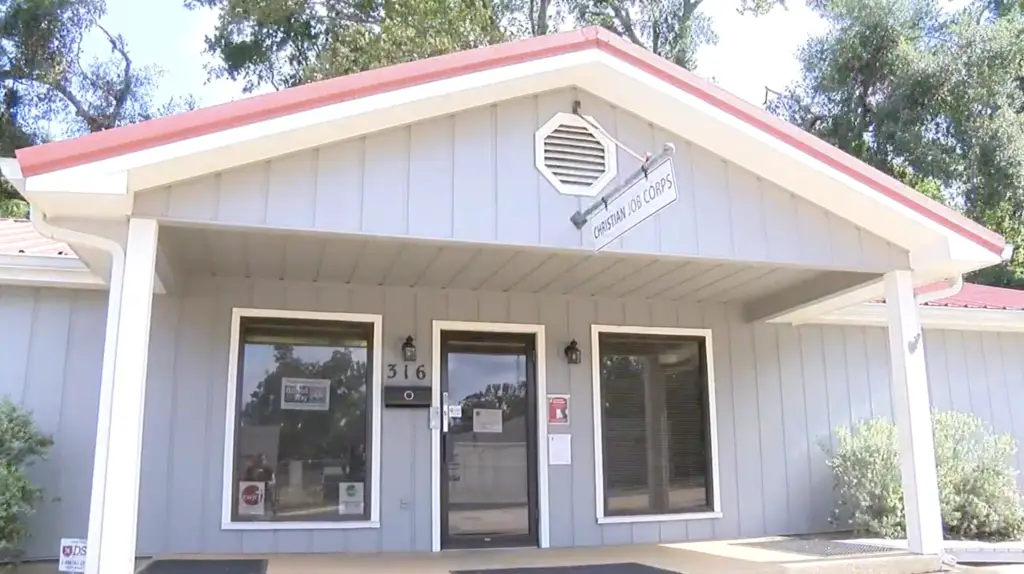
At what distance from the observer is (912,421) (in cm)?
530

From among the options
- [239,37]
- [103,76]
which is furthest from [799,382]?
[103,76]

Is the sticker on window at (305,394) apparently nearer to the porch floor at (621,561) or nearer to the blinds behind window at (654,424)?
the porch floor at (621,561)

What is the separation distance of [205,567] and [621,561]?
272 cm

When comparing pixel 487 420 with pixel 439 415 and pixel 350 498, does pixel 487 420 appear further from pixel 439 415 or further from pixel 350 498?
pixel 350 498

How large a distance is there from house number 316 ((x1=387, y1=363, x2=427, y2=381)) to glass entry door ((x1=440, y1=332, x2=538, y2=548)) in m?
0.17

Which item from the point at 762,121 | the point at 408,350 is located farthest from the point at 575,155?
→ the point at 408,350

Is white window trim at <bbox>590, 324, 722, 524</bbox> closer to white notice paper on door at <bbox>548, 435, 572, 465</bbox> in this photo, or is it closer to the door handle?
white notice paper on door at <bbox>548, 435, 572, 465</bbox>

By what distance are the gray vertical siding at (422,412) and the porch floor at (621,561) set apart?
1.23 ft

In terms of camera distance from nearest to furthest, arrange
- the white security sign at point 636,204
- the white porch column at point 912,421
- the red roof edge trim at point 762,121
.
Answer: the white security sign at point 636,204, the red roof edge trim at point 762,121, the white porch column at point 912,421

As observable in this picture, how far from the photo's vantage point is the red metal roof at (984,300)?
7.88 meters

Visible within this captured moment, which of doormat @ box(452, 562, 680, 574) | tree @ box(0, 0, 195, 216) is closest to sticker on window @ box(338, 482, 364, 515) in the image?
doormat @ box(452, 562, 680, 574)

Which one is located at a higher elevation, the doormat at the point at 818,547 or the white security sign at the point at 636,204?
the white security sign at the point at 636,204

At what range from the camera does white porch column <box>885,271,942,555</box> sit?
5215mm

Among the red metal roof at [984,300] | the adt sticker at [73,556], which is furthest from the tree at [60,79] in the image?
the red metal roof at [984,300]
